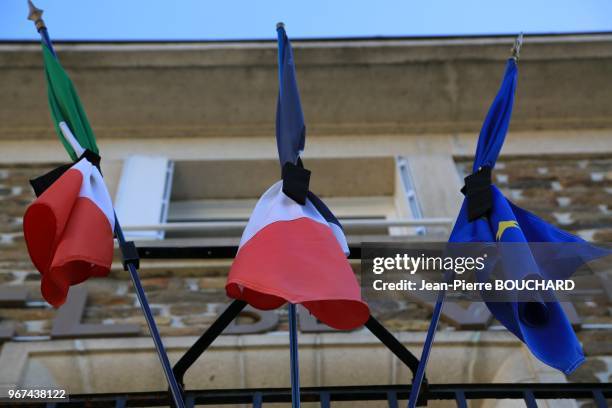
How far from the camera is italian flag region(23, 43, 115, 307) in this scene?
256cm

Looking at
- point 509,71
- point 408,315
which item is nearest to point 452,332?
point 408,315

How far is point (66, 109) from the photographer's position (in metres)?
3.26

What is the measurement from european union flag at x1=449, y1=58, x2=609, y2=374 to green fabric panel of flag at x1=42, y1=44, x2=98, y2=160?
1580mm

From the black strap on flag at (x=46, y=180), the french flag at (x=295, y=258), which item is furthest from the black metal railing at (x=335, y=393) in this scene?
the black strap on flag at (x=46, y=180)

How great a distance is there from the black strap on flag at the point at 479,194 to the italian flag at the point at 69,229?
53.2 inches

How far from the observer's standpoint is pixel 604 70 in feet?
18.7

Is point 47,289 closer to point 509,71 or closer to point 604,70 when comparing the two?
point 509,71

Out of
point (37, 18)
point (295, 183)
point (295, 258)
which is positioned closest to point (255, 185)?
point (37, 18)

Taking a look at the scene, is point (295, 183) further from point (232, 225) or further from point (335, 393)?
point (232, 225)

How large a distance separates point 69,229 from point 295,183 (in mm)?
814

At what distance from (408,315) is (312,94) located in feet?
7.44

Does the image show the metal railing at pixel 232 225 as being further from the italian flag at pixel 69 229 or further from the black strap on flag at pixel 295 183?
the black strap on flag at pixel 295 183

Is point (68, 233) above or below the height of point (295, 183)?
below

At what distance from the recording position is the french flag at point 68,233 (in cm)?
256
